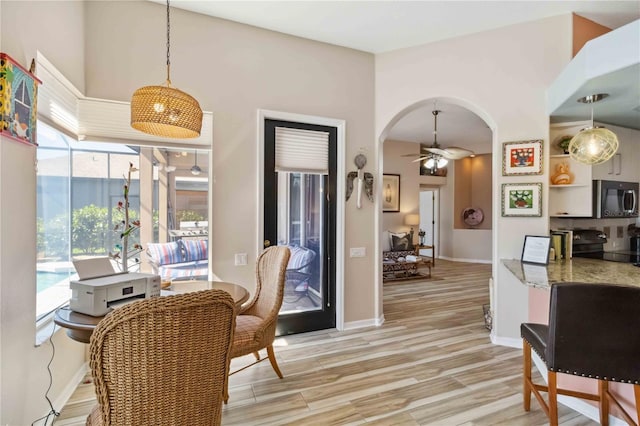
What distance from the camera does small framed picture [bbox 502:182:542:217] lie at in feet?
10.8

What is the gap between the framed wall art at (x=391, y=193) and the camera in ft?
25.5

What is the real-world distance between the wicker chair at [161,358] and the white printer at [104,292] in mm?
587

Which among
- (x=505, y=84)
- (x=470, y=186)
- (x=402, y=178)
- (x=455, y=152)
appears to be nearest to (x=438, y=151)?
(x=455, y=152)

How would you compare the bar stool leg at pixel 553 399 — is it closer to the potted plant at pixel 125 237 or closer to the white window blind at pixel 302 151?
the white window blind at pixel 302 151

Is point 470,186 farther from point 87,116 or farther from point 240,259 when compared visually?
point 87,116

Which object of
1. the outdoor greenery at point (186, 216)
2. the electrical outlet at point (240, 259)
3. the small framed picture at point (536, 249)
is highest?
the outdoor greenery at point (186, 216)

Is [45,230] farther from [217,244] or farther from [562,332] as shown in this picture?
[562,332]

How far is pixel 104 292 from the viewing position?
1.78m

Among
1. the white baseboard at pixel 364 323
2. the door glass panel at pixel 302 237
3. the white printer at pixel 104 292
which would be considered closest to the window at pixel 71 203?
the white printer at pixel 104 292

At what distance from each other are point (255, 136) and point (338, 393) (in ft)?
8.30

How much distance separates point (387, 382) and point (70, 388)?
8.15 ft

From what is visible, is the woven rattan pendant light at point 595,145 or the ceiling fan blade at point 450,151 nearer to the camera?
the woven rattan pendant light at point 595,145

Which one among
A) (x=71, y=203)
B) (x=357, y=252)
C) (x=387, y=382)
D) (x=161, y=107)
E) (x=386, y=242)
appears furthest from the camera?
(x=386, y=242)

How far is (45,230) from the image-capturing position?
2.27 metres
